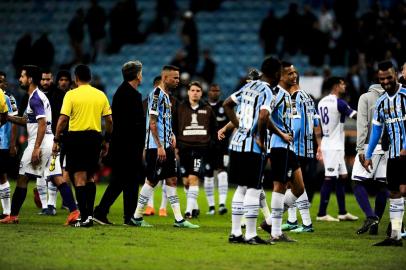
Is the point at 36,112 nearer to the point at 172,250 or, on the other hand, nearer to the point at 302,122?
the point at 302,122

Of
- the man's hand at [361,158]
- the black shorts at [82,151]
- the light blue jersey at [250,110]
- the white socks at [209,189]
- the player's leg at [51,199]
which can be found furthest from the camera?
the white socks at [209,189]

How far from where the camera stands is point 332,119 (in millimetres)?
17766

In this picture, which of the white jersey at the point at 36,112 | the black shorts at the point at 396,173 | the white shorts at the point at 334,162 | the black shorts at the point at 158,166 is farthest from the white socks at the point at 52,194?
the black shorts at the point at 396,173

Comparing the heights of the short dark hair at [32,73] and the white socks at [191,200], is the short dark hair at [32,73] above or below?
above

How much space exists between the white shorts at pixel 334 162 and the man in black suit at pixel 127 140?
4327mm

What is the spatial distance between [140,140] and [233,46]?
17.6 meters

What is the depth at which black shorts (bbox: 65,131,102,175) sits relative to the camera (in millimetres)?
14195

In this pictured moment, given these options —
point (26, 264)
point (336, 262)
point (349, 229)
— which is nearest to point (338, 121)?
point (349, 229)

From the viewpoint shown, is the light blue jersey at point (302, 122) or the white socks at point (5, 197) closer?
the light blue jersey at point (302, 122)

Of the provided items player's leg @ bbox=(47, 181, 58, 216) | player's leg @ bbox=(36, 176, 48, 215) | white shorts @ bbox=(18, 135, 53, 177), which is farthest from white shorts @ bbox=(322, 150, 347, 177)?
white shorts @ bbox=(18, 135, 53, 177)

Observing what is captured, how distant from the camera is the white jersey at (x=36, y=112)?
14.8 meters

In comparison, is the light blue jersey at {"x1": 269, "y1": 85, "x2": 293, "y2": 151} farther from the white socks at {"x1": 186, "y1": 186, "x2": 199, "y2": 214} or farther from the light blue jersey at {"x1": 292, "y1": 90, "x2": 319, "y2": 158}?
the white socks at {"x1": 186, "y1": 186, "x2": 199, "y2": 214}

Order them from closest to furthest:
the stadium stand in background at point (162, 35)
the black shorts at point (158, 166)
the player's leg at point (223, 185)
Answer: the black shorts at point (158, 166) < the player's leg at point (223, 185) < the stadium stand in background at point (162, 35)

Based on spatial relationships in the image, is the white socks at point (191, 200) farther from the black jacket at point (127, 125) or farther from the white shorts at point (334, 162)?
the black jacket at point (127, 125)
